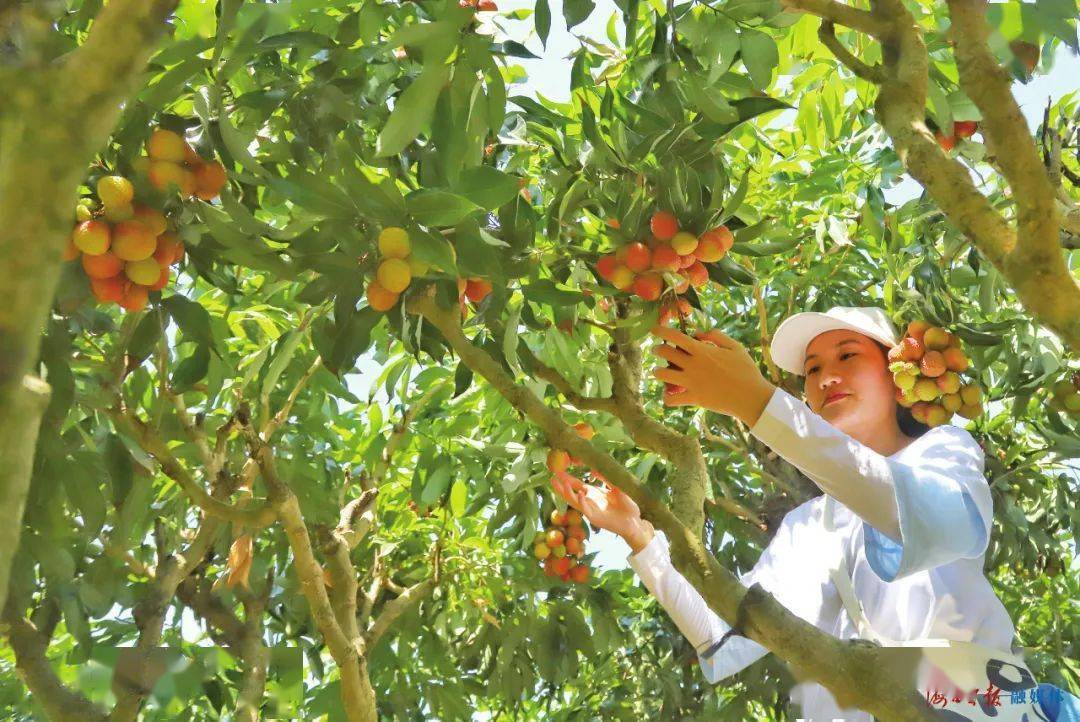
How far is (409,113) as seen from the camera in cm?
177

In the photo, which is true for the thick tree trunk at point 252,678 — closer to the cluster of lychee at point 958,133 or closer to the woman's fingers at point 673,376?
the woman's fingers at point 673,376

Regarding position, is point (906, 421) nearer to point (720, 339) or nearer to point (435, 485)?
point (720, 339)

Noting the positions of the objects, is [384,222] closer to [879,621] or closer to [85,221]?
[85,221]

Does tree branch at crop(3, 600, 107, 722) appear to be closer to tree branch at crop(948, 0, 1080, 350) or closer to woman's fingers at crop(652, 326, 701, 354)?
woman's fingers at crop(652, 326, 701, 354)

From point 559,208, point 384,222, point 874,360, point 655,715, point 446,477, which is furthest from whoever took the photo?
point 655,715

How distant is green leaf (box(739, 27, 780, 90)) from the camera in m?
2.02

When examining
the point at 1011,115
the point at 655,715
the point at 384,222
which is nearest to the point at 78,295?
the point at 384,222

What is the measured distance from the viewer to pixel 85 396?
2119mm

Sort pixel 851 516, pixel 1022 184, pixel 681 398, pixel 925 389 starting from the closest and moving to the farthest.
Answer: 1. pixel 1022 184
2. pixel 681 398
3. pixel 851 516
4. pixel 925 389

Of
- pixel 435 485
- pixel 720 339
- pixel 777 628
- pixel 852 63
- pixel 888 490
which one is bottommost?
pixel 777 628

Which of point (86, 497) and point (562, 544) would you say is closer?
point (86, 497)

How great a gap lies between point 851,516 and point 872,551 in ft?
1.36

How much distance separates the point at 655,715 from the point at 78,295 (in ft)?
11.2

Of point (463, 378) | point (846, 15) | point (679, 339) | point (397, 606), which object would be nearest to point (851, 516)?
point (679, 339)
